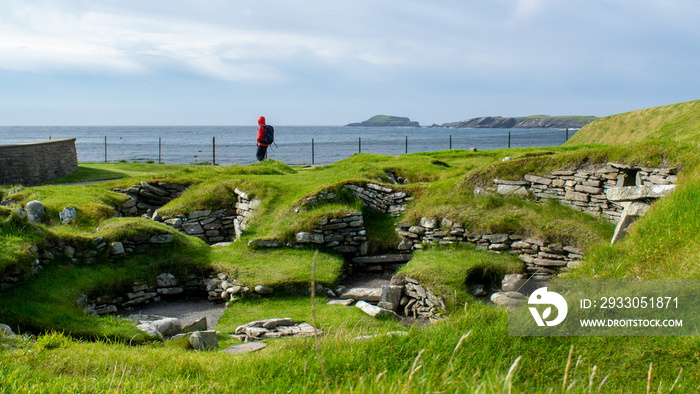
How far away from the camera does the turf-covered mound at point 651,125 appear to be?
54.8 feet

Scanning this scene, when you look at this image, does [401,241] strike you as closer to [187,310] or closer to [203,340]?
[187,310]

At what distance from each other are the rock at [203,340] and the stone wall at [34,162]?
16.9 meters

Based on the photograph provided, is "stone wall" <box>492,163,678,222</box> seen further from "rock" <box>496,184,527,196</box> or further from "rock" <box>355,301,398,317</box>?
"rock" <box>355,301,398,317</box>

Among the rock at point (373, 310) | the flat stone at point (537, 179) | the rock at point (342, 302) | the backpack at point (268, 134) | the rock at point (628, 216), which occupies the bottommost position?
the rock at point (342, 302)

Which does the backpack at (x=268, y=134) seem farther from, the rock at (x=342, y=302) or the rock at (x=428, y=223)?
the rock at (x=342, y=302)

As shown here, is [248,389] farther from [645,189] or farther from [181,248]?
[645,189]

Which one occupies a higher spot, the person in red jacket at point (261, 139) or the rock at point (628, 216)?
the person in red jacket at point (261, 139)

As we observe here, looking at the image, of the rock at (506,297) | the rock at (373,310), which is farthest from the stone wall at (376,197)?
the rock at (506,297)

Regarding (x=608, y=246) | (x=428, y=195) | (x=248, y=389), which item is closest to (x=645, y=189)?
(x=608, y=246)

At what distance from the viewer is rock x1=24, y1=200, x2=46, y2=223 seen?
40.6ft

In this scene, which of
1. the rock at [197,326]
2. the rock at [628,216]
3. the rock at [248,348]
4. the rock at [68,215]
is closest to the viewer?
the rock at [248,348]

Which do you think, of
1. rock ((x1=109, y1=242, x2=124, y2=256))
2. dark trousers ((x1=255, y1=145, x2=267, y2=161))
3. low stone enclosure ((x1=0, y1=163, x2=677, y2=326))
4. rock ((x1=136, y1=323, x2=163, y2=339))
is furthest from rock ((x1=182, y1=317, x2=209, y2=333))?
dark trousers ((x1=255, y1=145, x2=267, y2=161))

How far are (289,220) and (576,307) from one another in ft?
27.8

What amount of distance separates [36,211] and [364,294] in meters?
8.59
